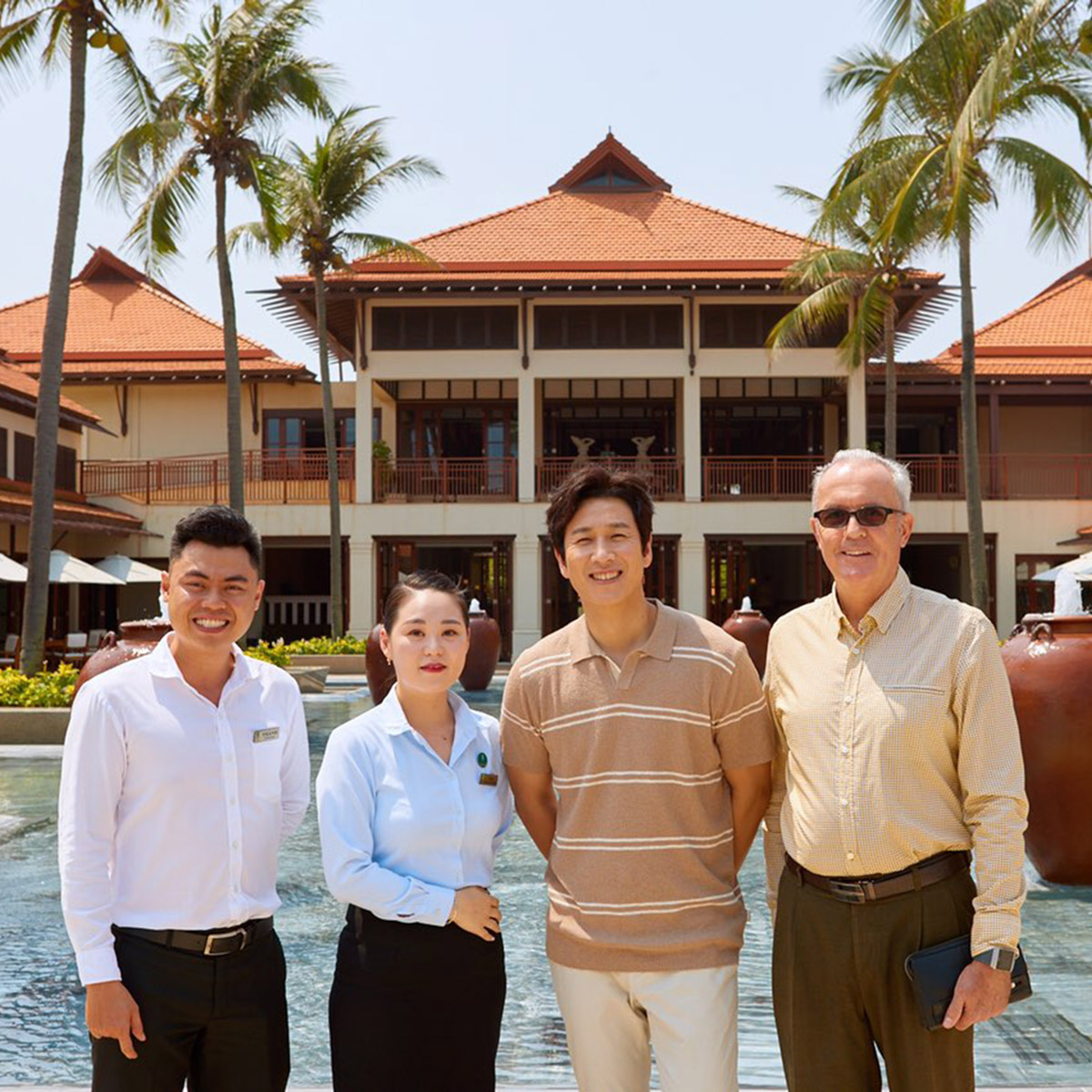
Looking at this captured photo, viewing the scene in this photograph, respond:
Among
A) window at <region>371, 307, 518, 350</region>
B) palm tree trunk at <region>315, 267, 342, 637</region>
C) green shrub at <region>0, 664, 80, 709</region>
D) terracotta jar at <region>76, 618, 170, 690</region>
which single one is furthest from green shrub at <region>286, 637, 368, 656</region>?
terracotta jar at <region>76, 618, 170, 690</region>

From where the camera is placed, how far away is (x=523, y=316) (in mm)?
28391

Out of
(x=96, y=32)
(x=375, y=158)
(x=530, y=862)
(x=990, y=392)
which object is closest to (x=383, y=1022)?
(x=530, y=862)

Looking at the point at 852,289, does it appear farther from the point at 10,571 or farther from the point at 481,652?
the point at 10,571

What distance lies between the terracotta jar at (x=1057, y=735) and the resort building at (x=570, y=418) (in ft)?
69.7

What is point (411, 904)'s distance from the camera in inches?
107

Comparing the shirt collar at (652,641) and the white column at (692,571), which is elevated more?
the white column at (692,571)

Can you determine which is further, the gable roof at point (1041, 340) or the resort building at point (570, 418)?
the gable roof at point (1041, 340)

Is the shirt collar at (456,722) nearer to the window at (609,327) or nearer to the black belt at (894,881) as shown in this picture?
the black belt at (894,881)

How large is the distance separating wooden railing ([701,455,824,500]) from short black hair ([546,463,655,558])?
2558 centimetres

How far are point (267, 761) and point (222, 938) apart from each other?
1.27 ft

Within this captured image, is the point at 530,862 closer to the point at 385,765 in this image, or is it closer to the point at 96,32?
the point at 385,765

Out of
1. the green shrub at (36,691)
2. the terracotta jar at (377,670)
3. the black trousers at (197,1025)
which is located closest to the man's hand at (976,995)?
the black trousers at (197,1025)

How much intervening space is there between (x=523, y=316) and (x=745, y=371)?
202 inches

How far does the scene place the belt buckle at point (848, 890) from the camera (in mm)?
2762
